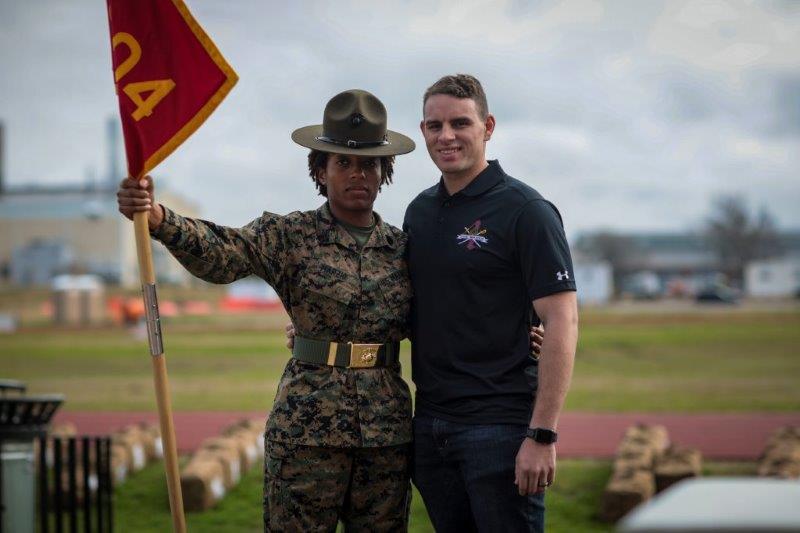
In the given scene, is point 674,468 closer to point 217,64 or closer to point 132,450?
point 132,450

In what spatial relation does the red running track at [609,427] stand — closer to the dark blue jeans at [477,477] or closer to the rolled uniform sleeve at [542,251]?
the dark blue jeans at [477,477]

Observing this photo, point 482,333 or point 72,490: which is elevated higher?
point 482,333

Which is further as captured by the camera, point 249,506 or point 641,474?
point 249,506

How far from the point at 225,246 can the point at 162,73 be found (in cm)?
81

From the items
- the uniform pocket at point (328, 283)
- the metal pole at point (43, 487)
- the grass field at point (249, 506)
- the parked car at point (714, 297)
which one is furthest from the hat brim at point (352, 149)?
the parked car at point (714, 297)

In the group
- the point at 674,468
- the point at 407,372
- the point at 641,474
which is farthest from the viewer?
the point at 407,372

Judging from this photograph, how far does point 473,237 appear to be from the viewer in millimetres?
3895

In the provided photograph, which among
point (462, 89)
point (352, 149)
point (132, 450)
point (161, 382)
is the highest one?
point (462, 89)

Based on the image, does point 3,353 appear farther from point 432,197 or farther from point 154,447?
point 432,197

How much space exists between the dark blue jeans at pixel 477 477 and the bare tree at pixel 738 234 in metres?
91.6

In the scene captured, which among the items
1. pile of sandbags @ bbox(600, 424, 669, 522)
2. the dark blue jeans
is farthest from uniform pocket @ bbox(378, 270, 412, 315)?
pile of sandbags @ bbox(600, 424, 669, 522)

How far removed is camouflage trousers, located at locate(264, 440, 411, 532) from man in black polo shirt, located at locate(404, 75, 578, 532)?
120 mm

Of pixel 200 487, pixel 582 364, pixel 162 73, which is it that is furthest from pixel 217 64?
pixel 582 364

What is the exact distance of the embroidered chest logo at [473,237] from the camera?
3.88 metres
